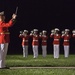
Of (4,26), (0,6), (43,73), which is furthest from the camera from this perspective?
(0,6)

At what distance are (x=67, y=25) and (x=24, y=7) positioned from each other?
9.15ft

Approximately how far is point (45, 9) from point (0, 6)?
8.85ft

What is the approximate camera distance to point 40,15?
3069 centimetres

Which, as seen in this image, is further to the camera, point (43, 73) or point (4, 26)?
point (4, 26)

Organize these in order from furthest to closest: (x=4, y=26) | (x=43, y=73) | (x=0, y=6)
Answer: (x=0, y=6) → (x=4, y=26) → (x=43, y=73)

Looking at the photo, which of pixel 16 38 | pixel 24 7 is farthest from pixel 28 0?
pixel 16 38

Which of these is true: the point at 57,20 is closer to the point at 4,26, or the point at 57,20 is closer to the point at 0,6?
the point at 0,6

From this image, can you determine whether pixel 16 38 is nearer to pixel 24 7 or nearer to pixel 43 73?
pixel 24 7

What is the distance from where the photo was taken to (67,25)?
101 feet

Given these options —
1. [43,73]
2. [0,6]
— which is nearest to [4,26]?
[43,73]

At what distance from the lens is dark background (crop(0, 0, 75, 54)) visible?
30475 millimetres

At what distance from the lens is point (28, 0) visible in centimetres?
3066

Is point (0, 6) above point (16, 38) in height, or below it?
above

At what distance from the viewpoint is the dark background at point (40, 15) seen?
3048cm
